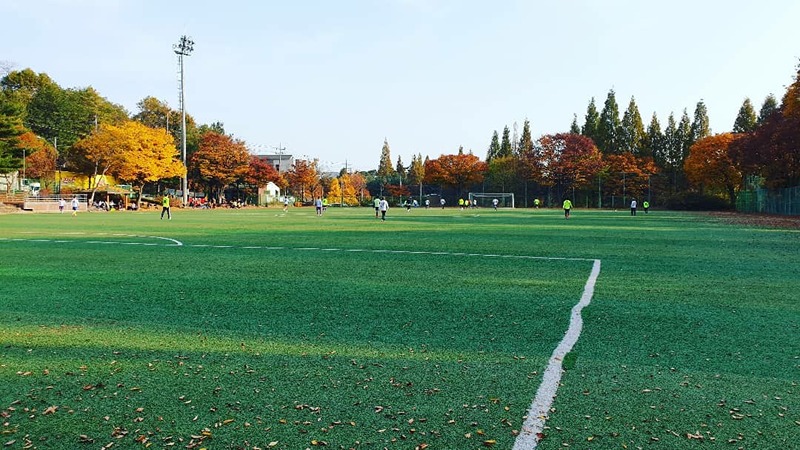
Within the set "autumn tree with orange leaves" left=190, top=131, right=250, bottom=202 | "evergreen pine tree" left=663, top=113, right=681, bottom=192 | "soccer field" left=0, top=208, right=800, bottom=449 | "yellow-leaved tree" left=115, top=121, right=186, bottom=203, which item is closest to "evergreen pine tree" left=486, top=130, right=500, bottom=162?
"evergreen pine tree" left=663, top=113, right=681, bottom=192

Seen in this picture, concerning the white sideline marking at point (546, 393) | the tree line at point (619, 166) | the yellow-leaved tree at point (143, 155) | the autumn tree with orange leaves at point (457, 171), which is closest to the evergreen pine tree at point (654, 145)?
the tree line at point (619, 166)

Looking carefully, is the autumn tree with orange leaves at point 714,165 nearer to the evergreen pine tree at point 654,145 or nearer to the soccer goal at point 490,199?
the evergreen pine tree at point 654,145

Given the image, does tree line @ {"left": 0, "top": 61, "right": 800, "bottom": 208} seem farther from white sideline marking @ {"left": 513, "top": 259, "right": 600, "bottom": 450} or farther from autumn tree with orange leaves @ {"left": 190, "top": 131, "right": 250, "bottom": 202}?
white sideline marking @ {"left": 513, "top": 259, "right": 600, "bottom": 450}

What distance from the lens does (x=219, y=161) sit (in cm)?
7288

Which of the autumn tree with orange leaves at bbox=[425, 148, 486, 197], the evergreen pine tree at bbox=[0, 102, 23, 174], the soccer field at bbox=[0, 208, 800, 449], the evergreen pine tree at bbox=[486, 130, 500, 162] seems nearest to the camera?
the soccer field at bbox=[0, 208, 800, 449]

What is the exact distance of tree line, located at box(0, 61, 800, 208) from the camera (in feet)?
183

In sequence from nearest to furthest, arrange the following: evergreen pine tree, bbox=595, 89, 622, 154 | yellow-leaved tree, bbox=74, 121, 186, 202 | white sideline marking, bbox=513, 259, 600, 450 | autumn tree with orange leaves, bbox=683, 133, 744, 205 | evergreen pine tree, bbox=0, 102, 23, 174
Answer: white sideline marking, bbox=513, 259, 600, 450, evergreen pine tree, bbox=0, 102, 23, 174, yellow-leaved tree, bbox=74, 121, 186, 202, autumn tree with orange leaves, bbox=683, 133, 744, 205, evergreen pine tree, bbox=595, 89, 622, 154

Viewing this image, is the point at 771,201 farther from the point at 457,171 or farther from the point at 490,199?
the point at 457,171

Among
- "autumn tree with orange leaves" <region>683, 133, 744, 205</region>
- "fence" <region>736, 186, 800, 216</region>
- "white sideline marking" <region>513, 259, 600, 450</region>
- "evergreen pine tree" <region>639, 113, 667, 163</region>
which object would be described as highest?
"evergreen pine tree" <region>639, 113, 667, 163</region>

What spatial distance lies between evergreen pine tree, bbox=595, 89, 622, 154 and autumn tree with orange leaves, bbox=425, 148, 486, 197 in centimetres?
1751

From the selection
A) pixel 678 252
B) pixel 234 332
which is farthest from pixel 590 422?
pixel 678 252

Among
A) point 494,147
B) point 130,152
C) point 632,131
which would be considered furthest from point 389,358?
point 494,147

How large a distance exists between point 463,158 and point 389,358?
282 ft

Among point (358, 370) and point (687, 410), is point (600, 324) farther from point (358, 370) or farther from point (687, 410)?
point (358, 370)
